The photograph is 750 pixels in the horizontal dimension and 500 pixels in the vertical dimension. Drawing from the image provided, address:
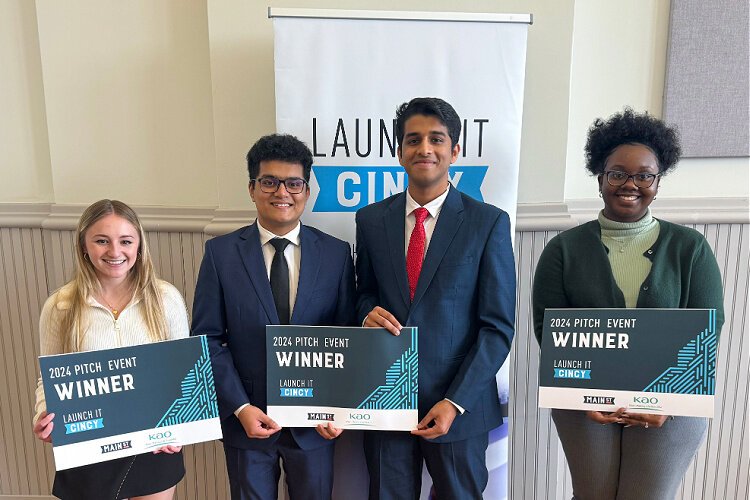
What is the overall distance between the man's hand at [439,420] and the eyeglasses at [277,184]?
2.80 feet

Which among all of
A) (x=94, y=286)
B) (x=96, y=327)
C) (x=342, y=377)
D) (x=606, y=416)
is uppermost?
(x=94, y=286)

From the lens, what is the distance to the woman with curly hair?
1606 mm

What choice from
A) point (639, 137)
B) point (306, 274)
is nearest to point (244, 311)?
point (306, 274)

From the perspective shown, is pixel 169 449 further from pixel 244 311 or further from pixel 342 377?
pixel 342 377

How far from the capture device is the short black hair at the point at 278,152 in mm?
1734

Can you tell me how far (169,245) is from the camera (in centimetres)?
243

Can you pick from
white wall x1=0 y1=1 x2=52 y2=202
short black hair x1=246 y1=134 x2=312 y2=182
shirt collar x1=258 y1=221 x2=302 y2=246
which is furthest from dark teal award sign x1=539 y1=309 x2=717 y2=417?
white wall x1=0 y1=1 x2=52 y2=202

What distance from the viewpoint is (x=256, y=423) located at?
1654 millimetres

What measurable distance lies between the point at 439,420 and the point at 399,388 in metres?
0.16

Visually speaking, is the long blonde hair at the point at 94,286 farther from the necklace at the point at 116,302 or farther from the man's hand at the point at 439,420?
the man's hand at the point at 439,420

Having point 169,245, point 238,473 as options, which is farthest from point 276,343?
point 169,245

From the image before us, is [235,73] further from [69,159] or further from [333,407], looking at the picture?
[333,407]

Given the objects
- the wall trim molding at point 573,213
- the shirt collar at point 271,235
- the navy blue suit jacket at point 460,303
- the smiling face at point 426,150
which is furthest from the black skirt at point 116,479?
the smiling face at point 426,150

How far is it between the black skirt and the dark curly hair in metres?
1.84
